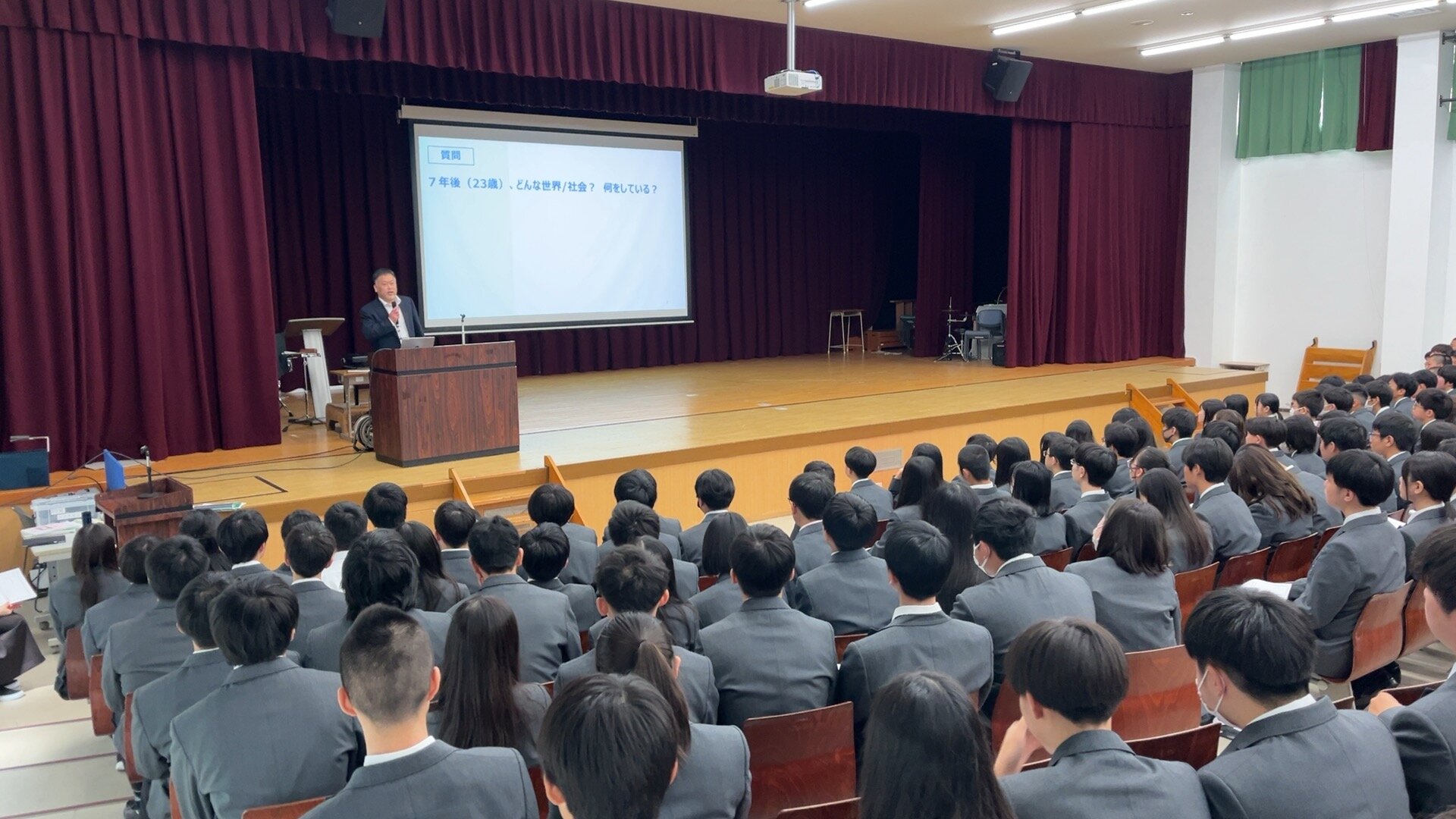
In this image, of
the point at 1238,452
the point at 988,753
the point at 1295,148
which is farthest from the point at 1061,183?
the point at 988,753

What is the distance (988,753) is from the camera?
136cm

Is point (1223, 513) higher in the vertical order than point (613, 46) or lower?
lower

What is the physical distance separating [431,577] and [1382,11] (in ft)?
27.6

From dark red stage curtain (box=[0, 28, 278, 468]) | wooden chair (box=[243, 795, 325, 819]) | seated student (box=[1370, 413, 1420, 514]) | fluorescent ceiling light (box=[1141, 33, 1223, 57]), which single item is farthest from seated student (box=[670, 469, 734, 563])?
fluorescent ceiling light (box=[1141, 33, 1223, 57])

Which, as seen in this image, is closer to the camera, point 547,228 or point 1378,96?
point 547,228

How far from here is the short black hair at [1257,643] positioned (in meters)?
1.61

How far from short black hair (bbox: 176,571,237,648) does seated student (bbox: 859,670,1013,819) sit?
1581 mm

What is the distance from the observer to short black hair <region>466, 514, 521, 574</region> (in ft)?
9.13

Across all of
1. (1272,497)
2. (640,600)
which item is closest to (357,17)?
(640,600)

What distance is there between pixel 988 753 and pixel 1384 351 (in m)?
9.70

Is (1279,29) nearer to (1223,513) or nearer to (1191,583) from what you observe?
(1223,513)

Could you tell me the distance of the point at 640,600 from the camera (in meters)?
2.39

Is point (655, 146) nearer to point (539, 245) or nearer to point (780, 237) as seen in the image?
point (539, 245)

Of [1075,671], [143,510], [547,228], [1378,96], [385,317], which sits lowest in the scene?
[143,510]
